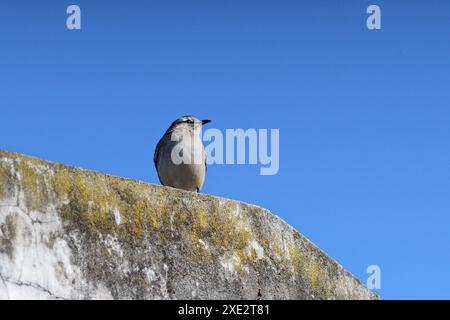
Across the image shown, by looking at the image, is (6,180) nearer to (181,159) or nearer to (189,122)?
(181,159)

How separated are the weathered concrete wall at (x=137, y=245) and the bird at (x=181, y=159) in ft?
16.7

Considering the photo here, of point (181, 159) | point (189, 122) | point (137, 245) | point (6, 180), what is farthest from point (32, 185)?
point (189, 122)

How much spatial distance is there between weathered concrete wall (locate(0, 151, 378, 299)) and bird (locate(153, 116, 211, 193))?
200 inches

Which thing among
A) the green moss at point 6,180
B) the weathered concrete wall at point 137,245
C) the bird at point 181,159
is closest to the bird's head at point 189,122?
the bird at point 181,159

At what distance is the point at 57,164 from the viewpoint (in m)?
5.96

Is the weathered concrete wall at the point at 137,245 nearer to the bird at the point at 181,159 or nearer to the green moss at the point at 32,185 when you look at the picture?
the green moss at the point at 32,185

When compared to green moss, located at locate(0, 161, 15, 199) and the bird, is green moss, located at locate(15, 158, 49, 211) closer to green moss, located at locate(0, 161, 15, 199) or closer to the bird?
green moss, located at locate(0, 161, 15, 199)

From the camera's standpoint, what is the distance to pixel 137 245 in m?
6.12

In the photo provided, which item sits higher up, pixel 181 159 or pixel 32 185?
pixel 181 159

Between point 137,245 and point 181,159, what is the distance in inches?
242

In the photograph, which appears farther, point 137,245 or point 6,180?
point 137,245
